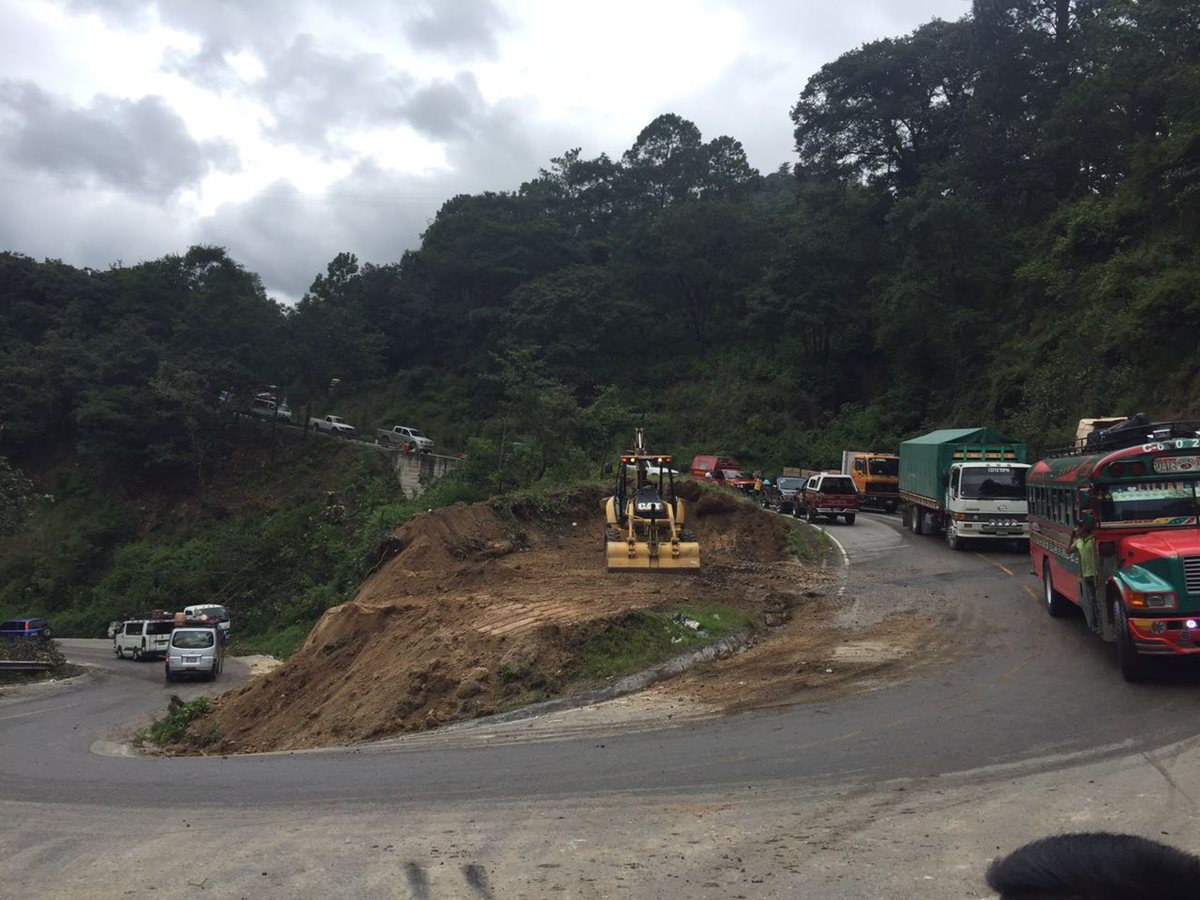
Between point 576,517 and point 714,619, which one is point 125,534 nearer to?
point 576,517

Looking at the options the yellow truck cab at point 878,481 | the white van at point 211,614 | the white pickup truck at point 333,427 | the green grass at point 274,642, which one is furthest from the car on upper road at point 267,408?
the yellow truck cab at point 878,481

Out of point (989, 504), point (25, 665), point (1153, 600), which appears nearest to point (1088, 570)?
point (1153, 600)

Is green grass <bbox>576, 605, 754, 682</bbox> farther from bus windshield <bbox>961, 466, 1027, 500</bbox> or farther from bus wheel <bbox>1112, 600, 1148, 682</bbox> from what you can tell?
bus windshield <bbox>961, 466, 1027, 500</bbox>

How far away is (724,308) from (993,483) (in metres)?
44.6

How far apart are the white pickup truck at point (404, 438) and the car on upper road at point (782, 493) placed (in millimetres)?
26413

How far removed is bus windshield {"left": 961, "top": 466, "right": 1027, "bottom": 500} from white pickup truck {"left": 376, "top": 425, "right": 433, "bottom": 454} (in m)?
40.6

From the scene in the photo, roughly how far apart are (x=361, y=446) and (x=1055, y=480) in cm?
5245

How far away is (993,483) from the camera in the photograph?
25.5 m

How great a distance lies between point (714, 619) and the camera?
1628cm

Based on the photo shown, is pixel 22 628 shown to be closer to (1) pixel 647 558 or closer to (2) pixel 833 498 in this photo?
(1) pixel 647 558

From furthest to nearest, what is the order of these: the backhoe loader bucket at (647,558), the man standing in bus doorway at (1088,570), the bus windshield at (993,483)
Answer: the bus windshield at (993,483) → the backhoe loader bucket at (647,558) → the man standing in bus doorway at (1088,570)

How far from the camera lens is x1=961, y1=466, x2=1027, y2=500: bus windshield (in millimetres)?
25359

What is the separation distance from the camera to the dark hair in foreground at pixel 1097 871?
217cm

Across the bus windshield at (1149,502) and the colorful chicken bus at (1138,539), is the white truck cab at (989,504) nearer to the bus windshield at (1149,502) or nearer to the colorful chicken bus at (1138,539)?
the colorful chicken bus at (1138,539)
